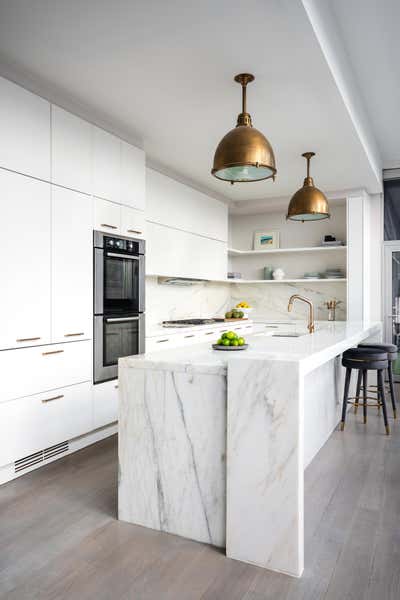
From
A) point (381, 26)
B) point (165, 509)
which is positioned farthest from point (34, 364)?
point (381, 26)

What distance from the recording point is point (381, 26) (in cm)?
300

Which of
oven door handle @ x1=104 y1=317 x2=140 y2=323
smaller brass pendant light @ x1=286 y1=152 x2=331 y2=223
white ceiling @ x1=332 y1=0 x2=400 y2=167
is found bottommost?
oven door handle @ x1=104 y1=317 x2=140 y2=323

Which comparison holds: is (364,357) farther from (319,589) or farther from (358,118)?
(319,589)

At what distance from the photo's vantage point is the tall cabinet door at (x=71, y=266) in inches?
124

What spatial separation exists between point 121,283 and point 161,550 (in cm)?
216

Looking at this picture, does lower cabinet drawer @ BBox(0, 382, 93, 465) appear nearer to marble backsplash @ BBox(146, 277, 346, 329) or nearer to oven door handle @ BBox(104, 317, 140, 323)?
oven door handle @ BBox(104, 317, 140, 323)

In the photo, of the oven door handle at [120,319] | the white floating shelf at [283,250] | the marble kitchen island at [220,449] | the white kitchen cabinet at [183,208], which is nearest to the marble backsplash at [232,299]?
the white floating shelf at [283,250]

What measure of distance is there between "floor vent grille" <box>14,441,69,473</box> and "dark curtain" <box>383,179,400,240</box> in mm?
4775

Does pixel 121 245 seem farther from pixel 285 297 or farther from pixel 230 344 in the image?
pixel 285 297

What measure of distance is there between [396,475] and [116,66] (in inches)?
121

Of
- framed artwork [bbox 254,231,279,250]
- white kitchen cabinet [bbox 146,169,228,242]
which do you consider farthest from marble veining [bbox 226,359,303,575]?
framed artwork [bbox 254,231,279,250]

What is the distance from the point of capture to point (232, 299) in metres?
7.13

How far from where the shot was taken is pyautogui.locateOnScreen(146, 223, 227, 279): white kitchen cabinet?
15.8 ft

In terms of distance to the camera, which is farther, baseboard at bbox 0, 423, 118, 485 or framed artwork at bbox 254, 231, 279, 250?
framed artwork at bbox 254, 231, 279, 250
